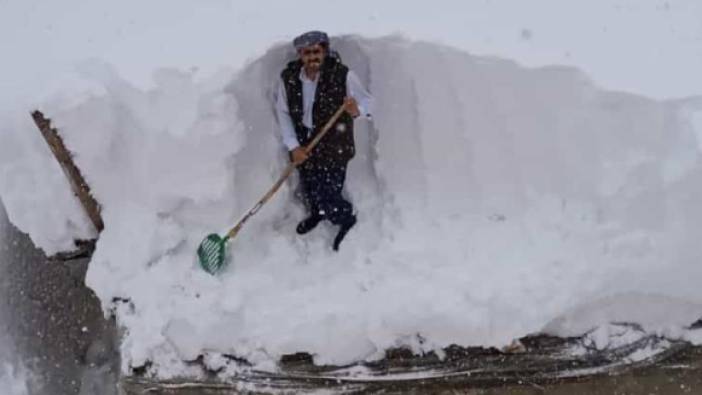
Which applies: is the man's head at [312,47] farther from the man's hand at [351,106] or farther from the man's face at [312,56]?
the man's hand at [351,106]

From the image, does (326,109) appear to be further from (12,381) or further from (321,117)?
(12,381)

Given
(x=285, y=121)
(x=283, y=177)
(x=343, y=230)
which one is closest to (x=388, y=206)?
(x=343, y=230)

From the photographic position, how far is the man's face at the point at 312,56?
16.7 ft

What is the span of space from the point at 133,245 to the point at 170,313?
20.1 inches

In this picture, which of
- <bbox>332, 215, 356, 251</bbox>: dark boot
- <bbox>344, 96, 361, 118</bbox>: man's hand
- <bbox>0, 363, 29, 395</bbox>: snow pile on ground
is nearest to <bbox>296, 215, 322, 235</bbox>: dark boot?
<bbox>332, 215, 356, 251</bbox>: dark boot

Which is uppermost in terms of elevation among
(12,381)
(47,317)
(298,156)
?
(298,156)

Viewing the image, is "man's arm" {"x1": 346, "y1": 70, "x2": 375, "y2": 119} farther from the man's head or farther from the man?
the man's head

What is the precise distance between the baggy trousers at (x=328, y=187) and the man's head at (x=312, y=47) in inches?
23.2

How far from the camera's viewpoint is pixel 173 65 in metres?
6.11

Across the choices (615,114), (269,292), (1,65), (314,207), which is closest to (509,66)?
(615,114)

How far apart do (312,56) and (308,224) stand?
104cm

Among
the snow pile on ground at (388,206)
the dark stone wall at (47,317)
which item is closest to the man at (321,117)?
the snow pile on ground at (388,206)

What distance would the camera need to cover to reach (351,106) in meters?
5.19

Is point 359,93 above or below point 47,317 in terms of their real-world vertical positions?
above
